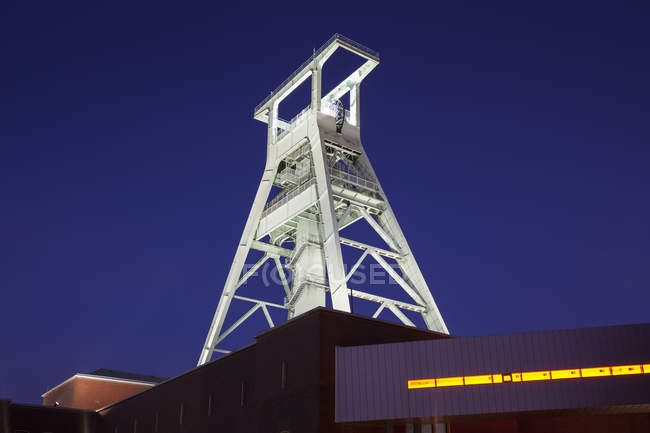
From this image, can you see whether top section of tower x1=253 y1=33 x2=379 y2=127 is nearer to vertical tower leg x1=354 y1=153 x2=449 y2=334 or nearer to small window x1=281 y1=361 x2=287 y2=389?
vertical tower leg x1=354 y1=153 x2=449 y2=334

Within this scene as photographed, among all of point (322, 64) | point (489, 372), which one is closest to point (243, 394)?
Result: point (489, 372)

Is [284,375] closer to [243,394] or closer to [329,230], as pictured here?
[243,394]

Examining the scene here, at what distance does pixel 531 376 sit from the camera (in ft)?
61.3

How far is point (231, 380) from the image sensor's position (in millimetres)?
26047

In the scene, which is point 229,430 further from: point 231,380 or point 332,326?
point 332,326

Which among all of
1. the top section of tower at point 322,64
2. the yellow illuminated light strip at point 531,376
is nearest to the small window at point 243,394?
the yellow illuminated light strip at point 531,376

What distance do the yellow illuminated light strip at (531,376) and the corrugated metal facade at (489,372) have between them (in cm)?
10

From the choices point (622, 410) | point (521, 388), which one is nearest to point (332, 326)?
point (521, 388)

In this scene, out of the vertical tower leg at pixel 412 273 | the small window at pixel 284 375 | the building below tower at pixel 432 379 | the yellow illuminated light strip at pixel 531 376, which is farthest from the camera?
the vertical tower leg at pixel 412 273

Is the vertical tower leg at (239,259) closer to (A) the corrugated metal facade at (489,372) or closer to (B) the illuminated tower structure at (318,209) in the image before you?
(B) the illuminated tower structure at (318,209)

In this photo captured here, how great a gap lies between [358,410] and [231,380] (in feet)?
24.7

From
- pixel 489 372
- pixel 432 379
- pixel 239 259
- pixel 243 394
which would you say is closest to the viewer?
pixel 489 372

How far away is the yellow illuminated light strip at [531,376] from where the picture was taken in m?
17.9

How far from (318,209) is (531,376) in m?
14.8
